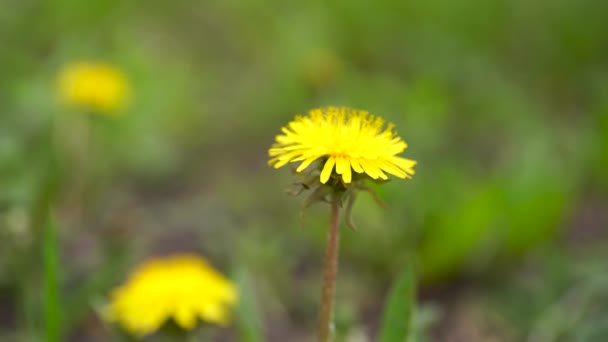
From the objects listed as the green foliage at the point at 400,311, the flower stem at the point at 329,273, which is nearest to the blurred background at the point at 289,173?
the green foliage at the point at 400,311

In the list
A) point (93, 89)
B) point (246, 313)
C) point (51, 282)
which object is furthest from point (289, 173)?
point (51, 282)

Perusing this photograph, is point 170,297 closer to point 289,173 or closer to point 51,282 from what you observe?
point 51,282

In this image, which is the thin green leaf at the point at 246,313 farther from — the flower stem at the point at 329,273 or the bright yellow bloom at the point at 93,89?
the bright yellow bloom at the point at 93,89

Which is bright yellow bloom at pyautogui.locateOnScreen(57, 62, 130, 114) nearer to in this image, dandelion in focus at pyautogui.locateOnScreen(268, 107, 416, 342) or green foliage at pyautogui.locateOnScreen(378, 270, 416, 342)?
dandelion in focus at pyautogui.locateOnScreen(268, 107, 416, 342)

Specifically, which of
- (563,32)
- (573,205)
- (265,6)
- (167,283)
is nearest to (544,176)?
(573,205)

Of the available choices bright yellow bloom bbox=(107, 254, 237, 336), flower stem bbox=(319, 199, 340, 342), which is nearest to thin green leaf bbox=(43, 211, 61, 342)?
bright yellow bloom bbox=(107, 254, 237, 336)

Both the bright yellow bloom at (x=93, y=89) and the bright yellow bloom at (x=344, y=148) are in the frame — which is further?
the bright yellow bloom at (x=93, y=89)
